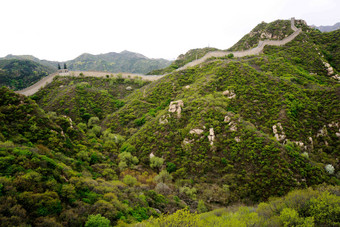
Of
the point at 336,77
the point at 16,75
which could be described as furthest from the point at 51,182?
the point at 16,75

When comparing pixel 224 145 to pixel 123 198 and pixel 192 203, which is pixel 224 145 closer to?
pixel 192 203

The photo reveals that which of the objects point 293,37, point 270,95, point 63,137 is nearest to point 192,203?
point 63,137

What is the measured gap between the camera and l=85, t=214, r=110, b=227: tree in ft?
33.5

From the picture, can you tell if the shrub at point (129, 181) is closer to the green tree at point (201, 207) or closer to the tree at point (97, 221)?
the green tree at point (201, 207)

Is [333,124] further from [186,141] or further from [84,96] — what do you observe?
[84,96]

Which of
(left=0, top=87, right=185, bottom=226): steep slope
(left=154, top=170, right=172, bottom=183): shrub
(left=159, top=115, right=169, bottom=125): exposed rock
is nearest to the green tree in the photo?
(left=0, top=87, right=185, bottom=226): steep slope

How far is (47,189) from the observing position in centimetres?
1048

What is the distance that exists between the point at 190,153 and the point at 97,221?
665 inches

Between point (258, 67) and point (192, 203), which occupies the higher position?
point (258, 67)

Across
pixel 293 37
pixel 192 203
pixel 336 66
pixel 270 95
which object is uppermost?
pixel 293 37

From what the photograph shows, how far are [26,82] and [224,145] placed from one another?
3663 inches

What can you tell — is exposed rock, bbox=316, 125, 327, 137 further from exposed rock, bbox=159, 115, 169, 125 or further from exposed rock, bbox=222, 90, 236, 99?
exposed rock, bbox=159, 115, 169, 125

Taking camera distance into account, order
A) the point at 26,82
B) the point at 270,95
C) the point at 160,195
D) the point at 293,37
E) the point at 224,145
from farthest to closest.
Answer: the point at 26,82, the point at 293,37, the point at 270,95, the point at 224,145, the point at 160,195

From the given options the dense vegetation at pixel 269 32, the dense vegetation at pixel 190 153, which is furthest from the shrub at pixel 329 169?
the dense vegetation at pixel 269 32
